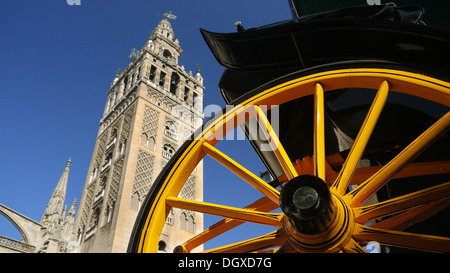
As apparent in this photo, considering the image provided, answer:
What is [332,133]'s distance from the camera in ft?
12.4

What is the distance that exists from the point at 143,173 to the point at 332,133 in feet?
54.9

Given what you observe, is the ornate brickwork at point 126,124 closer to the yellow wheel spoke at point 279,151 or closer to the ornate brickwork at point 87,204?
the ornate brickwork at point 87,204

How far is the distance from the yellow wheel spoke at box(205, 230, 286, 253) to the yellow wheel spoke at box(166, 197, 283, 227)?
3.2 inches

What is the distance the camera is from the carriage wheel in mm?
1966

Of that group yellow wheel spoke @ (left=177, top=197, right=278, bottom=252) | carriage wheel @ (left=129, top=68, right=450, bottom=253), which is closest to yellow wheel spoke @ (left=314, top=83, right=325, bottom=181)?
carriage wheel @ (left=129, top=68, right=450, bottom=253)

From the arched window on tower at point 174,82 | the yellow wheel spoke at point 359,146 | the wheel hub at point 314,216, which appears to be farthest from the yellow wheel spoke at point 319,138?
the arched window on tower at point 174,82

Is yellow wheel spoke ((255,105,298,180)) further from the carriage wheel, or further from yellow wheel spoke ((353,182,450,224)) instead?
yellow wheel spoke ((353,182,450,224))

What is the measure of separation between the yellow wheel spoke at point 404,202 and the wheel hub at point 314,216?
106 millimetres

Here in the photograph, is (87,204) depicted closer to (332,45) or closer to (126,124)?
(126,124)

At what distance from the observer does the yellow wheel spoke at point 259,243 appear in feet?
7.95
